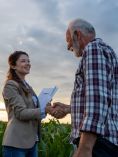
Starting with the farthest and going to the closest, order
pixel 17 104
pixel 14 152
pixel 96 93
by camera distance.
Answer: pixel 17 104
pixel 14 152
pixel 96 93

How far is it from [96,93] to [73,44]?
0.50 metres

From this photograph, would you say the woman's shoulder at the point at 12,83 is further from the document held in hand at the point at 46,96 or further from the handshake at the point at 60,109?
the handshake at the point at 60,109

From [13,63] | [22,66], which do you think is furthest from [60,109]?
[13,63]

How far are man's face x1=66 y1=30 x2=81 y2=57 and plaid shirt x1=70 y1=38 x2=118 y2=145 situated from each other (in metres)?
0.16

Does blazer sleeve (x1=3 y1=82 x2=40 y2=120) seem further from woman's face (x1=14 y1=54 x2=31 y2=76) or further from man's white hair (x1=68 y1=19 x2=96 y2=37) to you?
man's white hair (x1=68 y1=19 x2=96 y2=37)

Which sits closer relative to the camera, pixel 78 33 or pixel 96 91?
pixel 96 91

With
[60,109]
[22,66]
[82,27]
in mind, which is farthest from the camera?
[22,66]

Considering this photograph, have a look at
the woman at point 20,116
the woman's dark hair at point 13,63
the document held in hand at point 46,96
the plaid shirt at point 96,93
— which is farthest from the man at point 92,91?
the woman's dark hair at point 13,63

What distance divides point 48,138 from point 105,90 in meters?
5.58

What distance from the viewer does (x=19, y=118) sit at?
5414mm

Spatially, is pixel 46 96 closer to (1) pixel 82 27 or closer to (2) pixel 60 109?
(2) pixel 60 109

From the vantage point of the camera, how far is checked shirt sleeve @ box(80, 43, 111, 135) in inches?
131

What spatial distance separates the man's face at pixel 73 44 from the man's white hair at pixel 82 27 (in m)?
0.04

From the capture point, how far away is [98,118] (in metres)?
3.33
